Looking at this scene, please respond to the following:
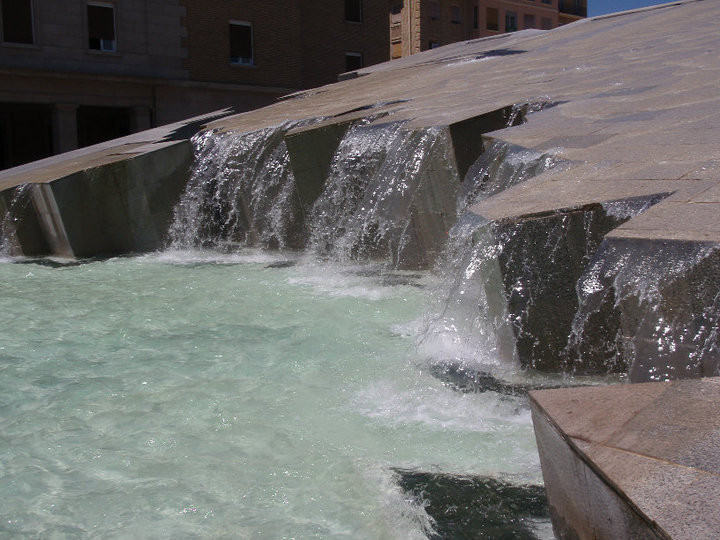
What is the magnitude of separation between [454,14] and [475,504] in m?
39.3

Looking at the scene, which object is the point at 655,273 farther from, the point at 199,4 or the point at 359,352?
the point at 199,4

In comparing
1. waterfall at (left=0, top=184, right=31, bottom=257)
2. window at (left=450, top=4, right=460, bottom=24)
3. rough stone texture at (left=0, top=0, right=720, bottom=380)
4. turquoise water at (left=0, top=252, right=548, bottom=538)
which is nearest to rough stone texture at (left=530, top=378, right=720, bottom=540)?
turquoise water at (left=0, top=252, right=548, bottom=538)

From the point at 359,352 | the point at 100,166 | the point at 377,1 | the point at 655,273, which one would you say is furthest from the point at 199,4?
the point at 655,273

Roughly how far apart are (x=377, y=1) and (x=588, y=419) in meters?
26.6

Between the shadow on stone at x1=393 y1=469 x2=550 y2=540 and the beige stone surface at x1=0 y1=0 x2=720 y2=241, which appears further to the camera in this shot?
the beige stone surface at x1=0 y1=0 x2=720 y2=241

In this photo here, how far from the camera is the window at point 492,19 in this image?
4222 cm

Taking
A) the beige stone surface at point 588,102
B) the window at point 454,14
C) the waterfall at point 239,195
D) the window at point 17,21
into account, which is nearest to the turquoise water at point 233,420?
the beige stone surface at point 588,102

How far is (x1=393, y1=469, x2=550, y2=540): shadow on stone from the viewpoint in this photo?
7.75 feet

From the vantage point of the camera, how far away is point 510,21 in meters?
44.6

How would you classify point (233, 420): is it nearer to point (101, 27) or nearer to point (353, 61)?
point (101, 27)

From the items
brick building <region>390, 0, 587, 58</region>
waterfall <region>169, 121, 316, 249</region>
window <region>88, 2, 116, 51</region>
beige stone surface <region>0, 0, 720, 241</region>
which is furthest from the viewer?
brick building <region>390, 0, 587, 58</region>

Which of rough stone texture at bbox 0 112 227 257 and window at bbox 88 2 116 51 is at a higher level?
window at bbox 88 2 116 51

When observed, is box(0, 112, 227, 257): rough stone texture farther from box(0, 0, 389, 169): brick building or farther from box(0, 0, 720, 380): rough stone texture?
box(0, 0, 389, 169): brick building

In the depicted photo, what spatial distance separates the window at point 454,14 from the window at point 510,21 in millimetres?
5256
